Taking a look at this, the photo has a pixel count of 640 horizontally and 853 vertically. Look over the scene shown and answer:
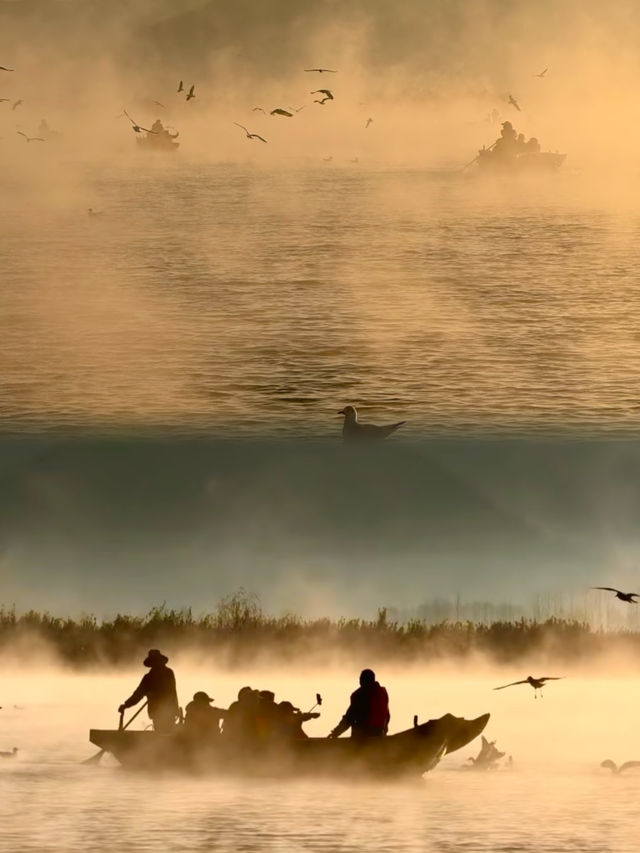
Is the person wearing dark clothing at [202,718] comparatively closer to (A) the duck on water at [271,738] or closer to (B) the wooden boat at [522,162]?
(A) the duck on water at [271,738]

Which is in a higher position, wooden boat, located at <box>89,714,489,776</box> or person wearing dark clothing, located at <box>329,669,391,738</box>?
person wearing dark clothing, located at <box>329,669,391,738</box>

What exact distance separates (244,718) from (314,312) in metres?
16.1

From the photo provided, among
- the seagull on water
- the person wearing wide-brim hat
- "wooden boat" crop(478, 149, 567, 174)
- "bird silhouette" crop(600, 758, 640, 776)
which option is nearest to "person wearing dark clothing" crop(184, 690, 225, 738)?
the person wearing wide-brim hat

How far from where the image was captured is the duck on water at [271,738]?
1897cm

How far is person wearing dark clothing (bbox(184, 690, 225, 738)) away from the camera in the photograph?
19812 mm

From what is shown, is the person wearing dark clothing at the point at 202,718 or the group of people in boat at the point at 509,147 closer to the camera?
the person wearing dark clothing at the point at 202,718

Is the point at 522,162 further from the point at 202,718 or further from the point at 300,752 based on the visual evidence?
the point at 300,752

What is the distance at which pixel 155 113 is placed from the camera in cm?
11344

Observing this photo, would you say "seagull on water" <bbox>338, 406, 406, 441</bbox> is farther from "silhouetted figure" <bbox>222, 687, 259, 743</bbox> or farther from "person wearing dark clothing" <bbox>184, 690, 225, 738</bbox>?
"person wearing dark clothing" <bbox>184, 690, 225, 738</bbox>

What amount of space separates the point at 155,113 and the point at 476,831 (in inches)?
3929

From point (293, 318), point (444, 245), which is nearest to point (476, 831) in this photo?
point (293, 318)

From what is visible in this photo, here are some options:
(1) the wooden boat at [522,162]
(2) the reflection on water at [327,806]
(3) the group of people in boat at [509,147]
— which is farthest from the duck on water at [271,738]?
(3) the group of people in boat at [509,147]

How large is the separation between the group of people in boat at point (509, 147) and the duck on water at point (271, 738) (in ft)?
207

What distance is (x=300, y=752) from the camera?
63.5 ft
